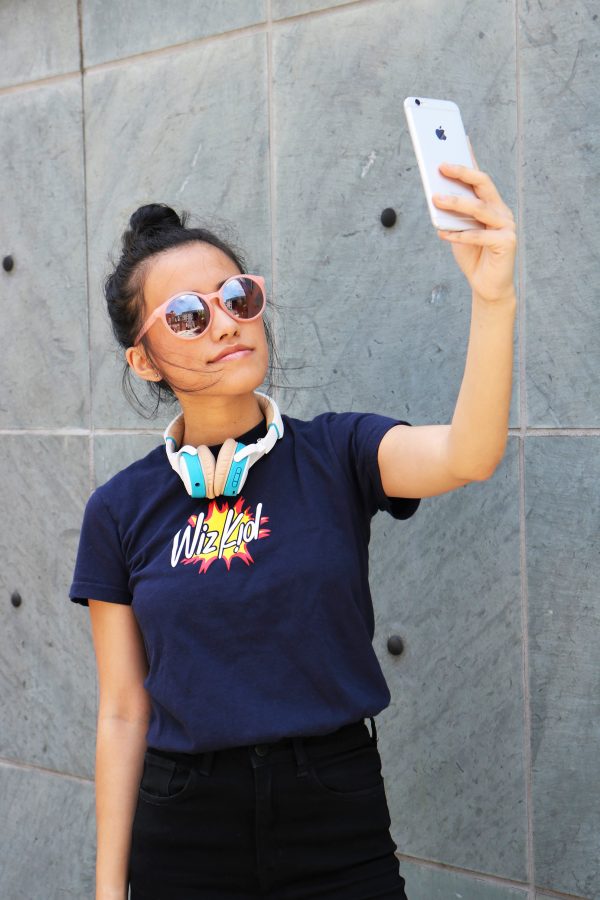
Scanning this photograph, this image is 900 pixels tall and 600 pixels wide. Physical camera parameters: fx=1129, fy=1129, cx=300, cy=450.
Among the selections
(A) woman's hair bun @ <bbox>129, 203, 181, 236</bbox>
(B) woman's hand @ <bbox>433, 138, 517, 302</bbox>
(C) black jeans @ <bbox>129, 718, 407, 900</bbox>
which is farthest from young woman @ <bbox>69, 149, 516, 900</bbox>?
(B) woman's hand @ <bbox>433, 138, 517, 302</bbox>

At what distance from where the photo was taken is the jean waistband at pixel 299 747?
6.94 ft

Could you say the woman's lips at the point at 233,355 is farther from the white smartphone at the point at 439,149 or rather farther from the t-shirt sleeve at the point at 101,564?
the white smartphone at the point at 439,149

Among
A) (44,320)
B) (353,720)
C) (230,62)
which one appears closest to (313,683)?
(353,720)

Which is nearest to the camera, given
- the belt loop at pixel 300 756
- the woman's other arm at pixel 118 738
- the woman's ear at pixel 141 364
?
the belt loop at pixel 300 756

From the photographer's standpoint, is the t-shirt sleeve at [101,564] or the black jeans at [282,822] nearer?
the black jeans at [282,822]

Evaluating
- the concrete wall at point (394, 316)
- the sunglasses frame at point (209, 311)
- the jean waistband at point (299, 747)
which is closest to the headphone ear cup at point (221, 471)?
the sunglasses frame at point (209, 311)

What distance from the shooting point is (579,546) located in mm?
2955

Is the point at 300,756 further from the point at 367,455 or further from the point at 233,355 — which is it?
the point at 233,355

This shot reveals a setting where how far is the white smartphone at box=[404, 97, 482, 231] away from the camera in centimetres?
172

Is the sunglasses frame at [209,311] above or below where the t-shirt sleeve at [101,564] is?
above

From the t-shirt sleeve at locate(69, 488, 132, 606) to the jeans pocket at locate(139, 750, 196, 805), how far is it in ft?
1.10

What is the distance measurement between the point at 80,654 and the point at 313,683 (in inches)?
89.9

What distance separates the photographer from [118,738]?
238 cm

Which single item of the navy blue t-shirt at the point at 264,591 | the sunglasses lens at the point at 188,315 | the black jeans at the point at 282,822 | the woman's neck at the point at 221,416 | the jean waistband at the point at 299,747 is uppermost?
the sunglasses lens at the point at 188,315
